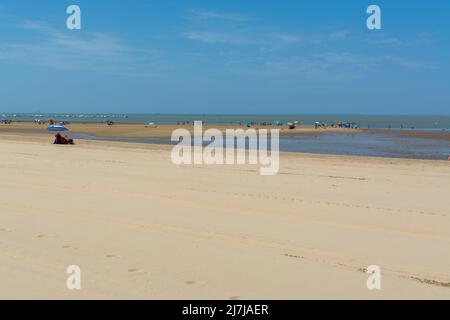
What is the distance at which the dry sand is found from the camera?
5062 mm

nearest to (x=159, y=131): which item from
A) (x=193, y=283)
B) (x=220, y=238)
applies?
(x=220, y=238)

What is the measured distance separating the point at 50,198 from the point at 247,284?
245 inches

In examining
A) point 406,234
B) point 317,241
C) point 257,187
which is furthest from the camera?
point 257,187

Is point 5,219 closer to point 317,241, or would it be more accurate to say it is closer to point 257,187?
point 317,241

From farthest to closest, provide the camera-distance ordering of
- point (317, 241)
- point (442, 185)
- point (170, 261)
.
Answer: point (442, 185) → point (317, 241) → point (170, 261)

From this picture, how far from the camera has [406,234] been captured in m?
7.55

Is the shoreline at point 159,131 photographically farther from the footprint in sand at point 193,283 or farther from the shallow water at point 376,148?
the footprint in sand at point 193,283

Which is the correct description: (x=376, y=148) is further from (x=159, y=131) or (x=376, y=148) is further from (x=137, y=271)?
(x=137, y=271)

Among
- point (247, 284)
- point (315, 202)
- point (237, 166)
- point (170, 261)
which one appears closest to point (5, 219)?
point (170, 261)

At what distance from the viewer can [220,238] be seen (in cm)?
701

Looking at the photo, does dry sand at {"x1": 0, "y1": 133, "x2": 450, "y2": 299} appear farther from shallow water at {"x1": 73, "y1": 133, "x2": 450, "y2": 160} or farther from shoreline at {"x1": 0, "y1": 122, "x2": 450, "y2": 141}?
shoreline at {"x1": 0, "y1": 122, "x2": 450, "y2": 141}

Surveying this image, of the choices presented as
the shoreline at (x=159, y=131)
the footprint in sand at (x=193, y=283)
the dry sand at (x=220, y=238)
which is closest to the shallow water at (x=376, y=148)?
the shoreline at (x=159, y=131)

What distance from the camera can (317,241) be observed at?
698cm
